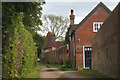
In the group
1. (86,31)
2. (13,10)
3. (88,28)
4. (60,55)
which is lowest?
(60,55)

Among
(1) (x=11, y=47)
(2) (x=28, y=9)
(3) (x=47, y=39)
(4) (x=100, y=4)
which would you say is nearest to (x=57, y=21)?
(3) (x=47, y=39)

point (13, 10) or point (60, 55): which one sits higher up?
point (13, 10)

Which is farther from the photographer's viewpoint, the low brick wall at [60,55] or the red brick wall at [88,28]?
the low brick wall at [60,55]

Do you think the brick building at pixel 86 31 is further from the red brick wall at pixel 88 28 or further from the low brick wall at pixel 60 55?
the low brick wall at pixel 60 55

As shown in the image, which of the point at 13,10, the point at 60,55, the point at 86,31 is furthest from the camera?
the point at 60,55

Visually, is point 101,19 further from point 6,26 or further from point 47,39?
point 47,39

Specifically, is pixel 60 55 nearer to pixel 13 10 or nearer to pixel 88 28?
pixel 88 28

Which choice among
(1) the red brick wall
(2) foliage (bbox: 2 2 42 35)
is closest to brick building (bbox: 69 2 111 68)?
(1) the red brick wall

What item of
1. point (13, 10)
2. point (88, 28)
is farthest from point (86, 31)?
point (13, 10)

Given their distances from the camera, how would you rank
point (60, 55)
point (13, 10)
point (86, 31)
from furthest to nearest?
point (60, 55) < point (86, 31) < point (13, 10)

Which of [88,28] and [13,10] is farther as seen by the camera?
[88,28]

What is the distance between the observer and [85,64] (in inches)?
996

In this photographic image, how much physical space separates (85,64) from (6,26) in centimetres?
1740

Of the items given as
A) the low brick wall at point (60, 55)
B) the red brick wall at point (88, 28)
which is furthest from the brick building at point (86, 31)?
the low brick wall at point (60, 55)
